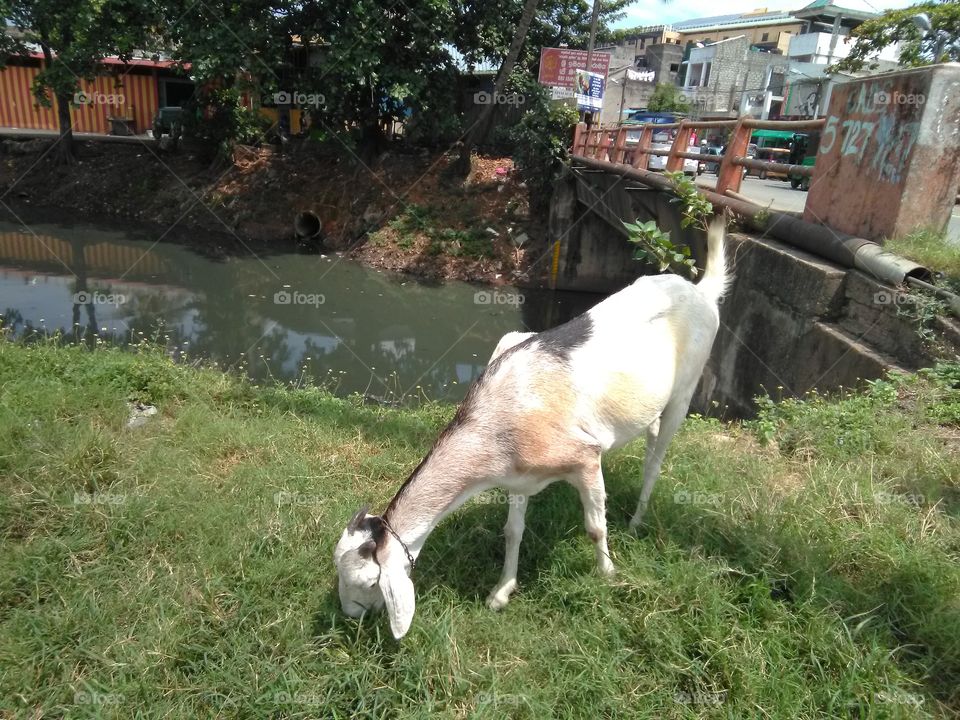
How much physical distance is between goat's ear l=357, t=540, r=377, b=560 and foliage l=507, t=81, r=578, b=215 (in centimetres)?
1595

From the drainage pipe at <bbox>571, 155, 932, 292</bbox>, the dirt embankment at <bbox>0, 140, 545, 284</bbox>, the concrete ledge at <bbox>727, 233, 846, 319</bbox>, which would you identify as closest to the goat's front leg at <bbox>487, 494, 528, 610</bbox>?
the drainage pipe at <bbox>571, 155, 932, 292</bbox>

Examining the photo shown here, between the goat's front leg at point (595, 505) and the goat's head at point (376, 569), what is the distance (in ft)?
3.17

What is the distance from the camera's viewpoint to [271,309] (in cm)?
1381

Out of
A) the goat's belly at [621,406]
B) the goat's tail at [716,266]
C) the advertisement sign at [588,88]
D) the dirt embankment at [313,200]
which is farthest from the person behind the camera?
the dirt embankment at [313,200]

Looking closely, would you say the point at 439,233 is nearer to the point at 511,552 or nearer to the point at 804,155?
the point at 804,155

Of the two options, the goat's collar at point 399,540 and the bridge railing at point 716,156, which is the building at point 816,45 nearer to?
the bridge railing at point 716,156

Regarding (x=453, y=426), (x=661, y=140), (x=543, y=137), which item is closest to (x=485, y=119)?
(x=543, y=137)

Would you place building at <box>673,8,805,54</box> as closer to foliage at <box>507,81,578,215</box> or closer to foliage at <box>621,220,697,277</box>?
foliage at <box>507,81,578,215</box>

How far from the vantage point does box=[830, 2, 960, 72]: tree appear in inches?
722

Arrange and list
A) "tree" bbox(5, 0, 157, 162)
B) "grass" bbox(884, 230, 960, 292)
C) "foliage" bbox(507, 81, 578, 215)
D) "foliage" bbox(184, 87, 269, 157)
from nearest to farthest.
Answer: "grass" bbox(884, 230, 960, 292)
"tree" bbox(5, 0, 157, 162)
"foliage" bbox(507, 81, 578, 215)
"foliage" bbox(184, 87, 269, 157)

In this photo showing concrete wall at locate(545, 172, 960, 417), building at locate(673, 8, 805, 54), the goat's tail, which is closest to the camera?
the goat's tail

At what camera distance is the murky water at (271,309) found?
10609 mm

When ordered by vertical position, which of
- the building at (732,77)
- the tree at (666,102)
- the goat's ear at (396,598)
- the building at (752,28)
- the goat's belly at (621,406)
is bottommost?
the goat's ear at (396,598)

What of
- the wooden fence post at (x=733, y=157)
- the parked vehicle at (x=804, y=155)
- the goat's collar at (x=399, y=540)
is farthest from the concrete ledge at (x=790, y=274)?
the parked vehicle at (x=804, y=155)
